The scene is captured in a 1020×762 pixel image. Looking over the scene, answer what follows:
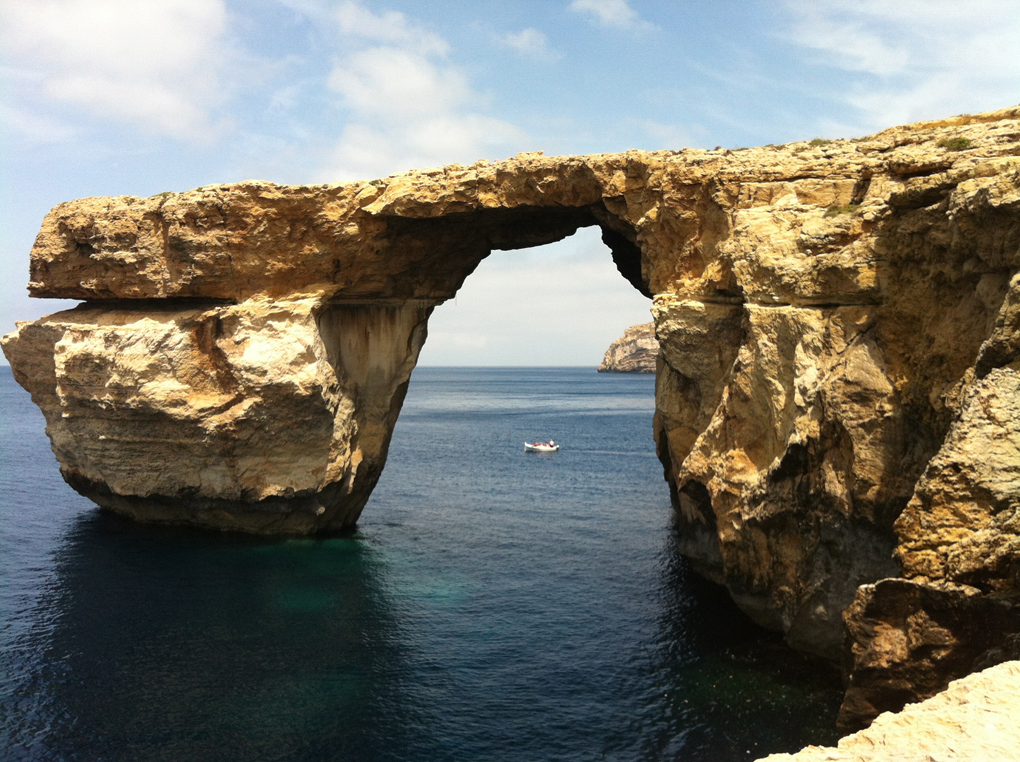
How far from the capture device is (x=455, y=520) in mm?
38188

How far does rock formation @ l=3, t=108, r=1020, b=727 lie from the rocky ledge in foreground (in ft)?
9.45

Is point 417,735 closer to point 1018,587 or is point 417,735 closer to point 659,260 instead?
point 1018,587

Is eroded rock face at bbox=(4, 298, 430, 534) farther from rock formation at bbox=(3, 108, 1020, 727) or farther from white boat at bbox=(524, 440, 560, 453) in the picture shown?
white boat at bbox=(524, 440, 560, 453)

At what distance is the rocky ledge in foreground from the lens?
812 cm

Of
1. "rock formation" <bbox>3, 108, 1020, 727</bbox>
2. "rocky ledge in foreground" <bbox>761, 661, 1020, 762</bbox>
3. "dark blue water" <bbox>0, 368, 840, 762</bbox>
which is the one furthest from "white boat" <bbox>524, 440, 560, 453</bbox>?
"rocky ledge in foreground" <bbox>761, 661, 1020, 762</bbox>

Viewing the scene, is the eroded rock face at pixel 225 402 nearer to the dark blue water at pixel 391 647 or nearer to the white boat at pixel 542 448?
the dark blue water at pixel 391 647

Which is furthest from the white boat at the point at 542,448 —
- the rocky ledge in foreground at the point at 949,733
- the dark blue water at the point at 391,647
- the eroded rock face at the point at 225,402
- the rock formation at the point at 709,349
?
the rocky ledge in foreground at the point at 949,733

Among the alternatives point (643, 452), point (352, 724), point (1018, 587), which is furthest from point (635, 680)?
point (643, 452)

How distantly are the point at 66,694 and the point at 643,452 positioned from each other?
47743mm

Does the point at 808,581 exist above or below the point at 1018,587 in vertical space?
below

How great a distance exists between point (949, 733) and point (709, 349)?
16.5 meters

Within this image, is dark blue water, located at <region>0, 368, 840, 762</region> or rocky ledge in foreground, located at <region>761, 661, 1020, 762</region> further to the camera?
dark blue water, located at <region>0, 368, 840, 762</region>

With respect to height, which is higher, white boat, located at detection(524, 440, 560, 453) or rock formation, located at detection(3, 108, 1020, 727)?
rock formation, located at detection(3, 108, 1020, 727)

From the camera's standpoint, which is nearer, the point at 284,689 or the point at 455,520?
the point at 284,689
